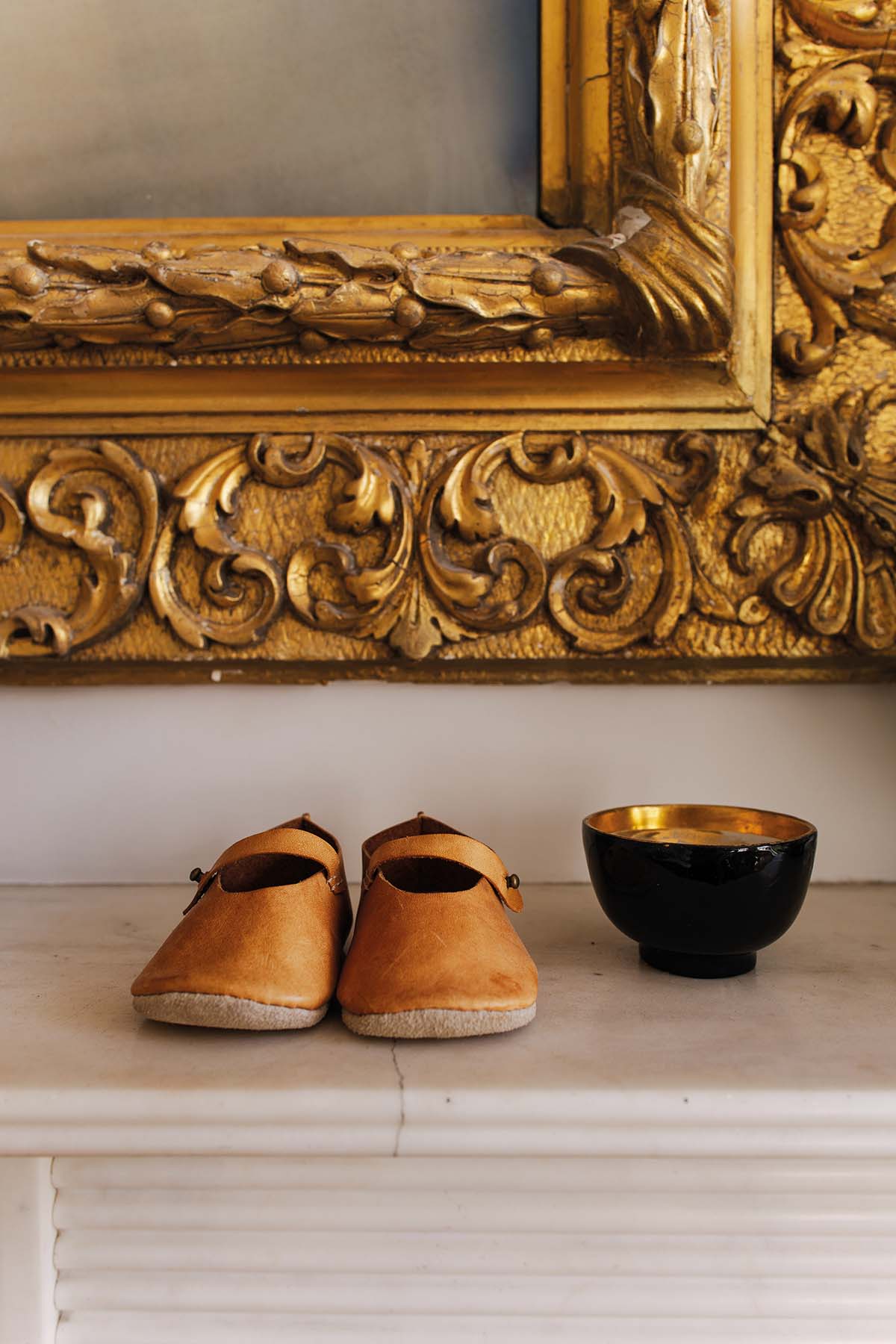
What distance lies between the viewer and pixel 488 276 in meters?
0.50

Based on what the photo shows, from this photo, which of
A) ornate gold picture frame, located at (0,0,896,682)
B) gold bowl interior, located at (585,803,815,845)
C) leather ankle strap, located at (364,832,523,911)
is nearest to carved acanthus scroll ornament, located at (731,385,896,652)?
ornate gold picture frame, located at (0,0,896,682)

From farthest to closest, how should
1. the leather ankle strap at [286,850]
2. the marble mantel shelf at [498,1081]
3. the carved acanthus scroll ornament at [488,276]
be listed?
the carved acanthus scroll ornament at [488,276]
the leather ankle strap at [286,850]
the marble mantel shelf at [498,1081]

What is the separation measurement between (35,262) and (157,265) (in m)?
0.07

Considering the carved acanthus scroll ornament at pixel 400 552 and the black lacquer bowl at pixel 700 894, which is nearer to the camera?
the black lacquer bowl at pixel 700 894

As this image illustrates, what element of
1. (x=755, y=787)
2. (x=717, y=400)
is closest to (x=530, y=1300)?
(x=755, y=787)

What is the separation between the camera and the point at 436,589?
0.53 metres

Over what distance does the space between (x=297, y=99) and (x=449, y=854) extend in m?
0.46

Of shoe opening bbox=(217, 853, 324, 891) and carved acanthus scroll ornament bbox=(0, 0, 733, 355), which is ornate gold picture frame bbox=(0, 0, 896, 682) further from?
shoe opening bbox=(217, 853, 324, 891)

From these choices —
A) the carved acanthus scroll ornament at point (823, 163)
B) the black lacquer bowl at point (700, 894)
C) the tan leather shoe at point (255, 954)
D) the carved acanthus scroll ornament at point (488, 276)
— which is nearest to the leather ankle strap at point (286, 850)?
the tan leather shoe at point (255, 954)

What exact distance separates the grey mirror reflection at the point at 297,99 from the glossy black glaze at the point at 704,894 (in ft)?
1.29

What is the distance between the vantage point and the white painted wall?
55 cm

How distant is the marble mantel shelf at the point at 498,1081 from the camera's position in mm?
277

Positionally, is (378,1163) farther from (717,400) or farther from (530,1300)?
(717,400)

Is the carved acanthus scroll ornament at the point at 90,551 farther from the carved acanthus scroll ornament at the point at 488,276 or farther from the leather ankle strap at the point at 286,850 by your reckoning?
the leather ankle strap at the point at 286,850
